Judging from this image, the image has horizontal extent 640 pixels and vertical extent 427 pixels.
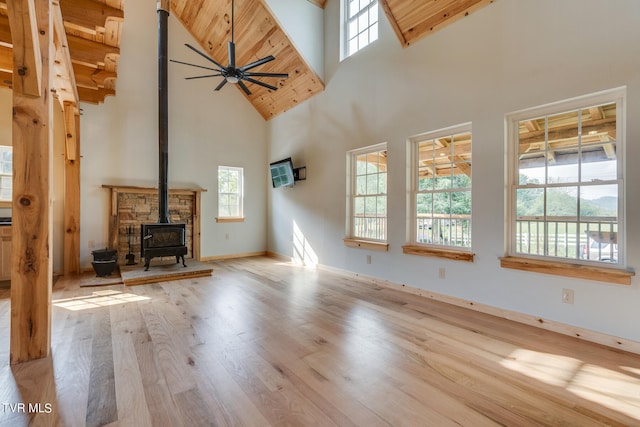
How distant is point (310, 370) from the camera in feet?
6.93

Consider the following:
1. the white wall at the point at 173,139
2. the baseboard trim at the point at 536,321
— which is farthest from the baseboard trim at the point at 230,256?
the baseboard trim at the point at 536,321

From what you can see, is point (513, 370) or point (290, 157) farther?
point (290, 157)

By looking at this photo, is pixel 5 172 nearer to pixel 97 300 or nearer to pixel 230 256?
pixel 97 300

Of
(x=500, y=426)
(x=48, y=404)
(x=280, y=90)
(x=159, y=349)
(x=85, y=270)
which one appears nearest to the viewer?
(x=500, y=426)

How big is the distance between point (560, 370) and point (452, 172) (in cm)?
234

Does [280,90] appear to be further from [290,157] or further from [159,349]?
[159,349]

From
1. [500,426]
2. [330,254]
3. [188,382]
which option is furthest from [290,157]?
[500,426]

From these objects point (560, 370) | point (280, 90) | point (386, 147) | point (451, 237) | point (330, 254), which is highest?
point (280, 90)

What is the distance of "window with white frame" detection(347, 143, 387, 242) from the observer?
470 centimetres

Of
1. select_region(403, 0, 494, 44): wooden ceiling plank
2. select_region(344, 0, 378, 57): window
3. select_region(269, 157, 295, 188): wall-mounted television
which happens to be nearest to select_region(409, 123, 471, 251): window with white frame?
select_region(403, 0, 494, 44): wooden ceiling plank

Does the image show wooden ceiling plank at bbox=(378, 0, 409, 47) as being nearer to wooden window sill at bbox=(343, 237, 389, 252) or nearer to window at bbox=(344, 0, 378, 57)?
window at bbox=(344, 0, 378, 57)

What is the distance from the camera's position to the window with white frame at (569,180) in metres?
2.65

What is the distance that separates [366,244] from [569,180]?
2616mm

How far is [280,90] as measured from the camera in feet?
20.6
